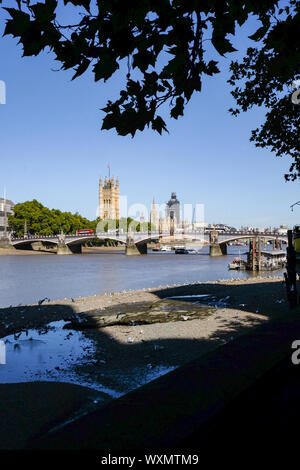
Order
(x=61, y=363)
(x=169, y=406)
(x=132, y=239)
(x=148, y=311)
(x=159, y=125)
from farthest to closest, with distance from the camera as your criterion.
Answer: (x=132, y=239)
(x=148, y=311)
(x=61, y=363)
(x=159, y=125)
(x=169, y=406)

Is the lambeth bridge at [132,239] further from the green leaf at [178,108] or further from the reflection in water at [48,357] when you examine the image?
the green leaf at [178,108]

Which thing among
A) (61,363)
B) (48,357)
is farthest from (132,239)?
(61,363)

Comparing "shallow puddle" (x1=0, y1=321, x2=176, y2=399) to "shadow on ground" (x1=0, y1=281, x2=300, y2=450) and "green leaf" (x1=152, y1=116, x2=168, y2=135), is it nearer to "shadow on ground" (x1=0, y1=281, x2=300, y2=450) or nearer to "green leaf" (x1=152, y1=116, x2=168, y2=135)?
"shadow on ground" (x1=0, y1=281, x2=300, y2=450)

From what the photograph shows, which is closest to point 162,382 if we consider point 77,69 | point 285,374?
point 285,374

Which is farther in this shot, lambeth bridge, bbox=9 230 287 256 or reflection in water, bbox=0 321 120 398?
lambeth bridge, bbox=9 230 287 256

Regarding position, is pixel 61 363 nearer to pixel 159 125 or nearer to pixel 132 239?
pixel 159 125

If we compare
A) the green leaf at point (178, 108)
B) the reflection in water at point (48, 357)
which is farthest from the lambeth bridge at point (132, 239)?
the green leaf at point (178, 108)

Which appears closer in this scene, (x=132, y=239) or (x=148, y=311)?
(x=148, y=311)

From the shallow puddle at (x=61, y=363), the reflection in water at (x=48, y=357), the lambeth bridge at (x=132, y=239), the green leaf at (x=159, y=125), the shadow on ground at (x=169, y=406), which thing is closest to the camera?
the shadow on ground at (x=169, y=406)

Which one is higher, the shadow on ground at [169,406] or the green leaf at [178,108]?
the green leaf at [178,108]

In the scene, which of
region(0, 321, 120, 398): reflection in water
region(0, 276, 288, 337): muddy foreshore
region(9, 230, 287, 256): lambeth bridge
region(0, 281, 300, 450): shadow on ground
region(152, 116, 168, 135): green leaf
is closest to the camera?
region(0, 281, 300, 450): shadow on ground

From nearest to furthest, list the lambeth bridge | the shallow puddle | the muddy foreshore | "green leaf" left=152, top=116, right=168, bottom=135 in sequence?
"green leaf" left=152, top=116, right=168, bottom=135 < the shallow puddle < the muddy foreshore < the lambeth bridge

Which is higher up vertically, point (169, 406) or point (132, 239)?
point (132, 239)

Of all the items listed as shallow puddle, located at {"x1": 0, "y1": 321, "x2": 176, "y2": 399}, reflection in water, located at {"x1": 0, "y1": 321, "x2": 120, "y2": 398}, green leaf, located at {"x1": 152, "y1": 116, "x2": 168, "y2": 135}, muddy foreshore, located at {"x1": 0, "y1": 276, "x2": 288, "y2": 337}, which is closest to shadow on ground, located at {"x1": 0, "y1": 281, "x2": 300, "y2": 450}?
shallow puddle, located at {"x1": 0, "y1": 321, "x2": 176, "y2": 399}
